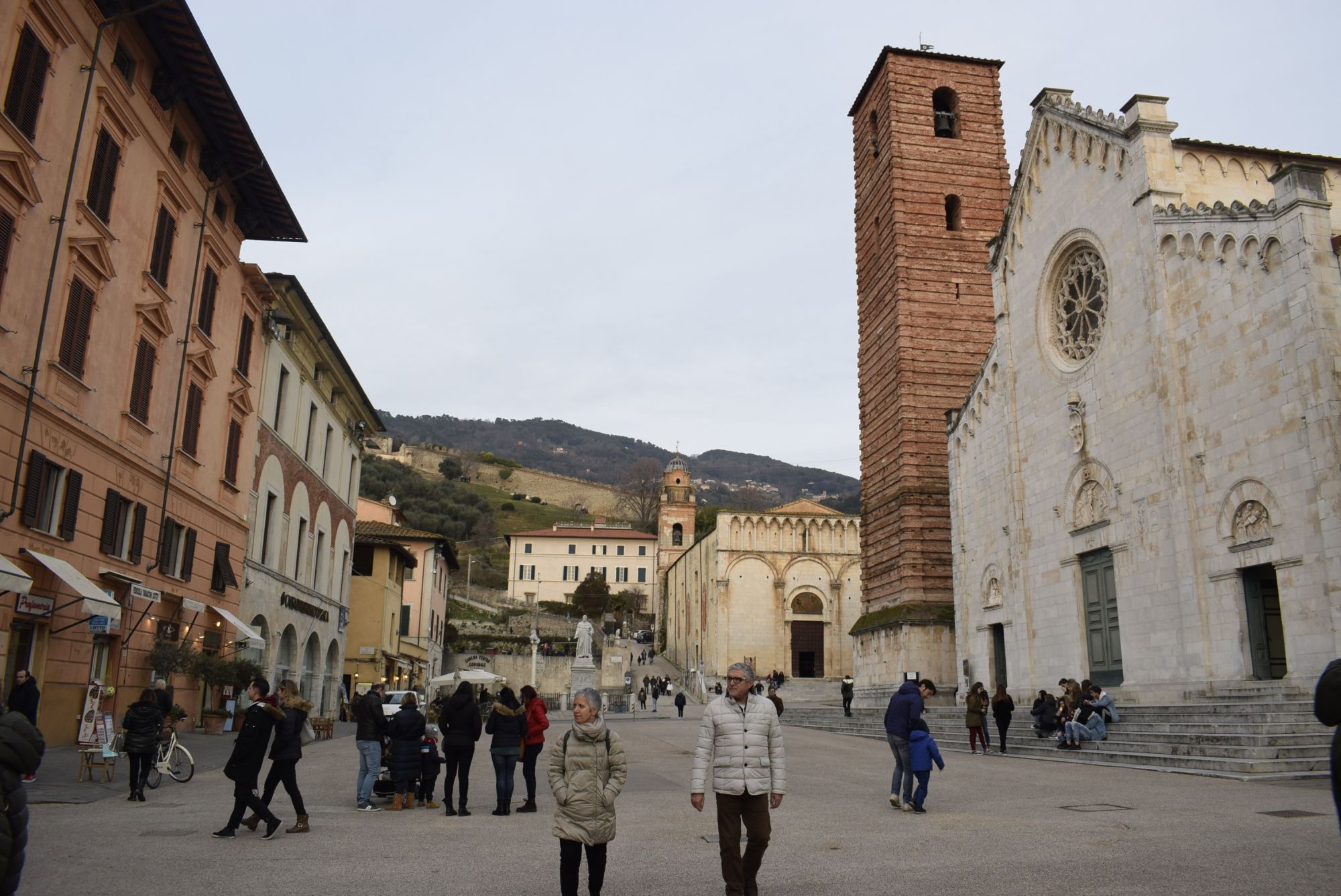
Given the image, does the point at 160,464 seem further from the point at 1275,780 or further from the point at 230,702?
the point at 1275,780

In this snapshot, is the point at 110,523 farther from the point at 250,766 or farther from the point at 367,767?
the point at 250,766

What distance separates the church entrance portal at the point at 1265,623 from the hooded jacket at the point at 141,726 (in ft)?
59.1

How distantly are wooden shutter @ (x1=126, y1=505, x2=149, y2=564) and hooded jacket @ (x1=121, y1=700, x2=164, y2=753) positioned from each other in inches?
307

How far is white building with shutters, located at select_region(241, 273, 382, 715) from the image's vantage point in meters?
27.6

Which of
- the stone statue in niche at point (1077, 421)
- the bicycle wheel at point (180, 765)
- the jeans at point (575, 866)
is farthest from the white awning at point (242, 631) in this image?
the stone statue in niche at point (1077, 421)

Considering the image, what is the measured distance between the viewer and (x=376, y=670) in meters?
43.2

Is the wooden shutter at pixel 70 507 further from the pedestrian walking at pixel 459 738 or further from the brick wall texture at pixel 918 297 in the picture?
the brick wall texture at pixel 918 297

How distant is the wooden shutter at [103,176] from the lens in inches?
673

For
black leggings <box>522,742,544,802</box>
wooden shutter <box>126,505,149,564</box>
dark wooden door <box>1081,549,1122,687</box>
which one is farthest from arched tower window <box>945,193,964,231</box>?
black leggings <box>522,742,544,802</box>

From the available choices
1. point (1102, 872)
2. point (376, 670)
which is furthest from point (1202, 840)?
point (376, 670)

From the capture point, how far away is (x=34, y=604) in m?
15.3

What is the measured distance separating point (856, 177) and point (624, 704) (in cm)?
2661

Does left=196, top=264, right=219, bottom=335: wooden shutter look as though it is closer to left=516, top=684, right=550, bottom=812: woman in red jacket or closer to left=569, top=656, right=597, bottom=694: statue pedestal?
left=516, top=684, right=550, bottom=812: woman in red jacket

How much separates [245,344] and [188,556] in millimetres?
6335
